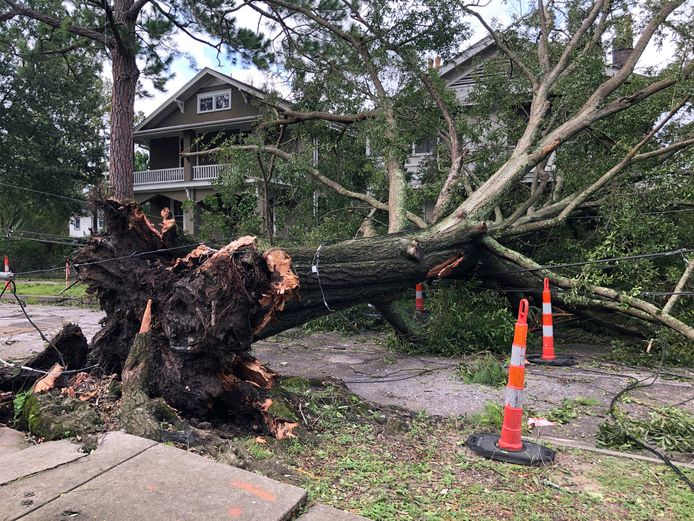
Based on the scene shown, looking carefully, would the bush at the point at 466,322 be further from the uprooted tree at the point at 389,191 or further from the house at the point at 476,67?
the house at the point at 476,67

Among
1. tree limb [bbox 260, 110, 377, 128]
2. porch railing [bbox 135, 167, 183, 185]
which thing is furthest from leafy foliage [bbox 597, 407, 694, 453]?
porch railing [bbox 135, 167, 183, 185]

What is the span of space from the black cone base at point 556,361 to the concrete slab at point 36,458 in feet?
16.6

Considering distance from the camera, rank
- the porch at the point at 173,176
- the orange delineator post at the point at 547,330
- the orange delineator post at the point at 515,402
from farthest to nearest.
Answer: the porch at the point at 173,176 < the orange delineator post at the point at 547,330 < the orange delineator post at the point at 515,402

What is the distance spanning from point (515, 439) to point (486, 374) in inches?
75.5

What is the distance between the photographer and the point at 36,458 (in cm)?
255

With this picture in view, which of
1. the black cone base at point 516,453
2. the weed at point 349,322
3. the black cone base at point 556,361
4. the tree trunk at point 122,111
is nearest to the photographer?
the black cone base at point 516,453

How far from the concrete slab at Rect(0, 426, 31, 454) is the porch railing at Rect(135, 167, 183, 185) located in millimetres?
19716

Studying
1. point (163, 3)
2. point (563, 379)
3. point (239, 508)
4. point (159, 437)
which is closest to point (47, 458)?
point (159, 437)

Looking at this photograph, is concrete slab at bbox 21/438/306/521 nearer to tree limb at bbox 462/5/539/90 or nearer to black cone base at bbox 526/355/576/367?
black cone base at bbox 526/355/576/367

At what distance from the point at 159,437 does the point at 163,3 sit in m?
9.29

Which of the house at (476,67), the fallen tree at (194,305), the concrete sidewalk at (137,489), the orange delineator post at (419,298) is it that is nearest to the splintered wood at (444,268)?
the fallen tree at (194,305)

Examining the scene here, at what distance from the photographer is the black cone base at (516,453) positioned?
117 inches

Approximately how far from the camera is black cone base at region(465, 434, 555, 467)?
298cm

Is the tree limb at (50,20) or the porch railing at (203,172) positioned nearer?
the tree limb at (50,20)
